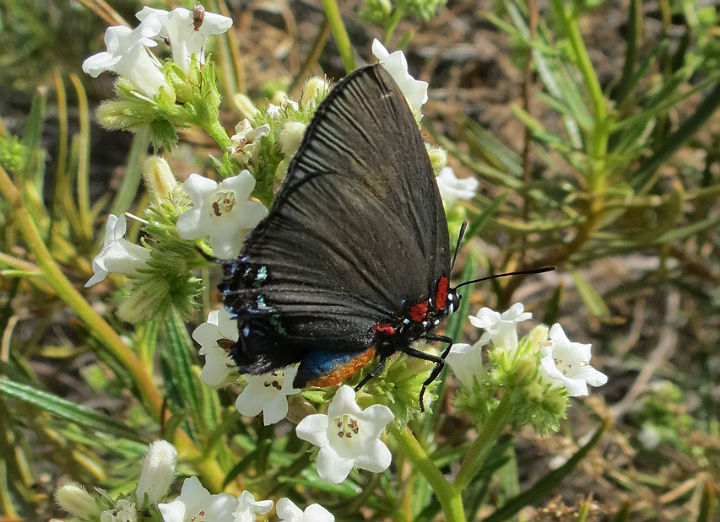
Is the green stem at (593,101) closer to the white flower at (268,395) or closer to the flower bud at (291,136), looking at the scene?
the flower bud at (291,136)

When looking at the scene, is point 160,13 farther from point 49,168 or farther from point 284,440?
point 49,168

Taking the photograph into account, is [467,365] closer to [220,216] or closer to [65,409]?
[220,216]

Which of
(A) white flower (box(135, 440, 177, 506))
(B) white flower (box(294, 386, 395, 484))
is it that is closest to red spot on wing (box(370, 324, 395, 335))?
(B) white flower (box(294, 386, 395, 484))

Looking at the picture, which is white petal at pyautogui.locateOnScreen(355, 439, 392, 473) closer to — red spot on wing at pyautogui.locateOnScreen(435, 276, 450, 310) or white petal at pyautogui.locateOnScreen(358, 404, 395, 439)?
white petal at pyautogui.locateOnScreen(358, 404, 395, 439)

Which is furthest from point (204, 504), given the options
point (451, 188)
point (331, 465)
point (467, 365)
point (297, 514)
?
point (451, 188)

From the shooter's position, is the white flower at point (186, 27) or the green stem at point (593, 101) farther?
the green stem at point (593, 101)

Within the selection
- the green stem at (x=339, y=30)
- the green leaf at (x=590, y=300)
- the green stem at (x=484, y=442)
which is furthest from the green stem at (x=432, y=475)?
the green leaf at (x=590, y=300)
